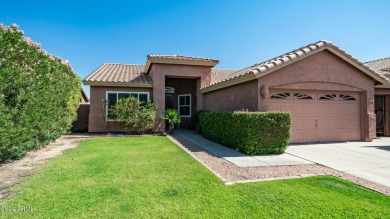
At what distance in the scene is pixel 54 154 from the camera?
26.7ft

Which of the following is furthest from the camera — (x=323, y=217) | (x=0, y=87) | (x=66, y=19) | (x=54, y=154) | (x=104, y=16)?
(x=104, y=16)

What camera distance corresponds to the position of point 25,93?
254 inches

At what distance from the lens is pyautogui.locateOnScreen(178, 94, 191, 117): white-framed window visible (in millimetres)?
18484

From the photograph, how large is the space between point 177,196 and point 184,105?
→ 14.8 metres

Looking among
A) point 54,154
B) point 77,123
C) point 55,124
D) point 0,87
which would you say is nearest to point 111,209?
point 0,87

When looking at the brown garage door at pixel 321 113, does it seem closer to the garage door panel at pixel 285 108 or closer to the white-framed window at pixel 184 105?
the garage door panel at pixel 285 108

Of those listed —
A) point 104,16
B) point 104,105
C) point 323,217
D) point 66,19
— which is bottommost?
point 323,217

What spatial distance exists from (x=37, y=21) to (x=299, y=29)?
14477 millimetres

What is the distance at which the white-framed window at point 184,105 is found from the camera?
60.6 ft

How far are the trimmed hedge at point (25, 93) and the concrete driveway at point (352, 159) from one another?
981 cm

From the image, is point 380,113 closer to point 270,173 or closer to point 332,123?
point 332,123

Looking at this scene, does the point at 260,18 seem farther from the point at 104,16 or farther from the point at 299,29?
the point at 104,16

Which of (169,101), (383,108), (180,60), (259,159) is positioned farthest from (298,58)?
(169,101)

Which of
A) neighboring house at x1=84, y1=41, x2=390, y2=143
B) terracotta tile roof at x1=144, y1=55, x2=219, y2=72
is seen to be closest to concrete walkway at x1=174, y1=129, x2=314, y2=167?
neighboring house at x1=84, y1=41, x2=390, y2=143
